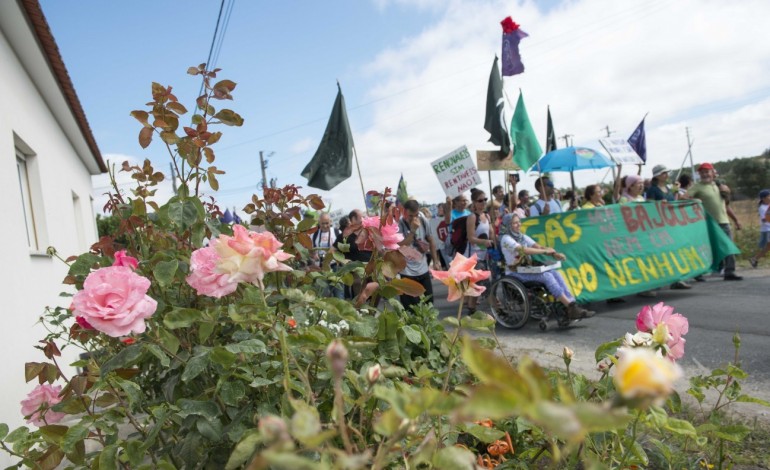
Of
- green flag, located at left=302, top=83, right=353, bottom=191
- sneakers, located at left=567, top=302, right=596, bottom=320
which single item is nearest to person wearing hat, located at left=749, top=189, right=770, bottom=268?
sneakers, located at left=567, top=302, right=596, bottom=320

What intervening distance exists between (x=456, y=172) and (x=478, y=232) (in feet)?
3.80

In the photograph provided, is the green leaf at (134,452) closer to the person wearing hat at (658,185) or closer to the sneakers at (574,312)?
the sneakers at (574,312)

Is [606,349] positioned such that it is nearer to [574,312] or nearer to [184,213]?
[184,213]

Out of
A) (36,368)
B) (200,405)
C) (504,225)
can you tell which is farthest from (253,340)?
(504,225)

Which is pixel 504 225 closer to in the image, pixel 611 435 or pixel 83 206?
pixel 611 435

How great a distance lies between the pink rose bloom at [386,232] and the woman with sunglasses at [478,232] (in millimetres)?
5170

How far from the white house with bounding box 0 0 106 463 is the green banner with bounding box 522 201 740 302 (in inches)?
205

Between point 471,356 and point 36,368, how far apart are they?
4.80 ft

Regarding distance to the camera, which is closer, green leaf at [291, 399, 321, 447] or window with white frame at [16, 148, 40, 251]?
green leaf at [291, 399, 321, 447]

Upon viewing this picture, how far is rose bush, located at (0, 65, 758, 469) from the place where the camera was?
2.11 feet

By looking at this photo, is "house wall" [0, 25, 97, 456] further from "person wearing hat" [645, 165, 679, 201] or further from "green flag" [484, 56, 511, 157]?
"person wearing hat" [645, 165, 679, 201]

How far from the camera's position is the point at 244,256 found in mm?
994

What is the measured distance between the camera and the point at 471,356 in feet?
1.62

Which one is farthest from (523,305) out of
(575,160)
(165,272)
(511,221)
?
(165,272)
